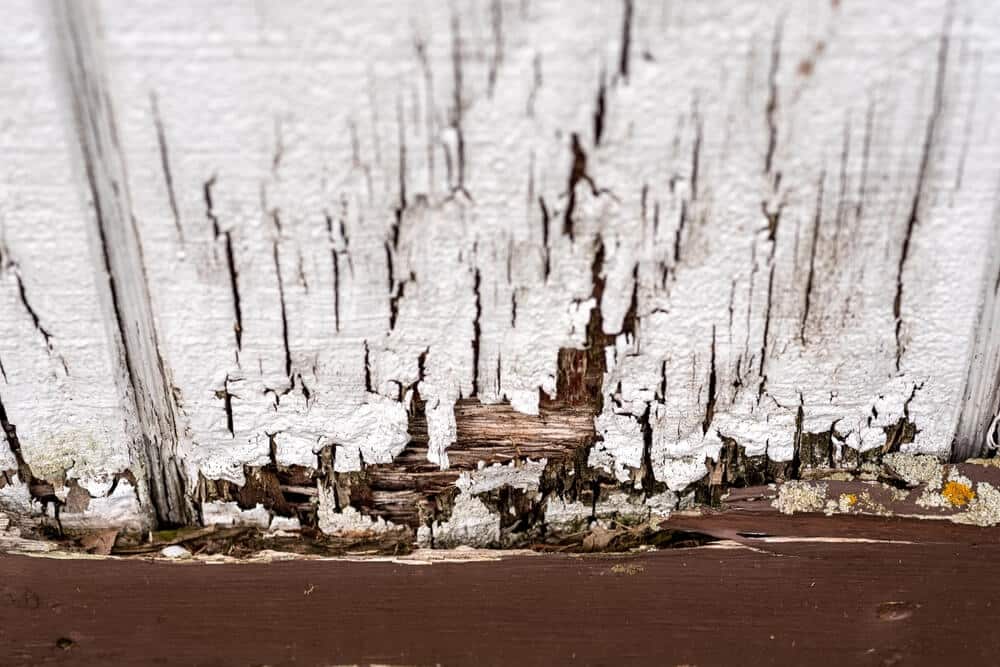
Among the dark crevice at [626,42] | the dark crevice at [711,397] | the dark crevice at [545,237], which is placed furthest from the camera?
the dark crevice at [711,397]

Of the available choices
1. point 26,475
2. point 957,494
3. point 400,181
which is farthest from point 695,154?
point 26,475

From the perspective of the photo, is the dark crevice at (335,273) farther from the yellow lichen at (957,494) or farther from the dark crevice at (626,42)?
the yellow lichen at (957,494)

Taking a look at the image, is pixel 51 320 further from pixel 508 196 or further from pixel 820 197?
pixel 820 197

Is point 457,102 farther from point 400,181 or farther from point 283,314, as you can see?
point 283,314

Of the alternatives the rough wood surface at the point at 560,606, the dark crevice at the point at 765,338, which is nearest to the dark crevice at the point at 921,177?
the dark crevice at the point at 765,338

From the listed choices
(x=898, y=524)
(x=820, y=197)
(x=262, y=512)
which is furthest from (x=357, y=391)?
(x=898, y=524)

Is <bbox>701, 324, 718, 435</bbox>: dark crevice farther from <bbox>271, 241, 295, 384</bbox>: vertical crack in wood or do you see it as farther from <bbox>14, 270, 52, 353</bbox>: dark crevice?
<bbox>14, 270, 52, 353</bbox>: dark crevice

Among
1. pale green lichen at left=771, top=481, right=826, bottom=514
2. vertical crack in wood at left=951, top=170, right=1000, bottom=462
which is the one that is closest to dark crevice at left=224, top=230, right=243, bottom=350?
pale green lichen at left=771, top=481, right=826, bottom=514
